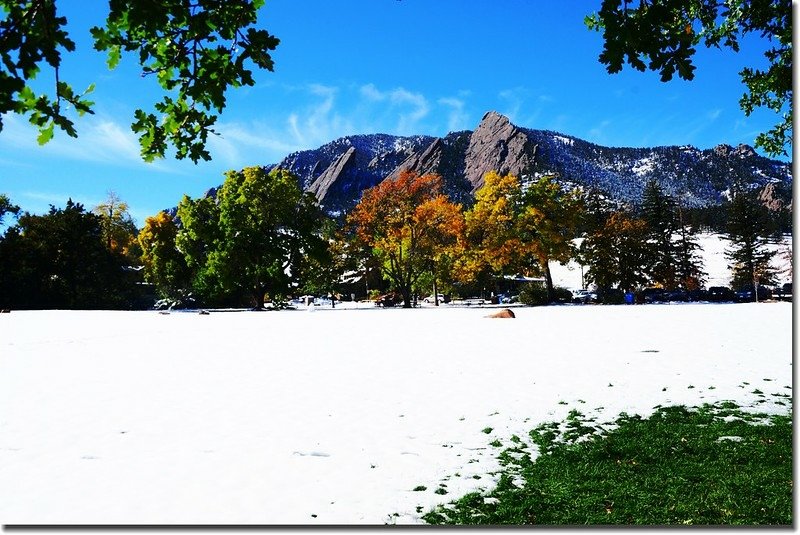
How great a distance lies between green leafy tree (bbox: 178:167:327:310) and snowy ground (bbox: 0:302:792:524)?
775 inches

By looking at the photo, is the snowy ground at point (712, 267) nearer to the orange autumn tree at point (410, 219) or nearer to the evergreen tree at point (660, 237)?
the evergreen tree at point (660, 237)

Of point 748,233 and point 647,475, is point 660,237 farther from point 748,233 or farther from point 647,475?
point 647,475

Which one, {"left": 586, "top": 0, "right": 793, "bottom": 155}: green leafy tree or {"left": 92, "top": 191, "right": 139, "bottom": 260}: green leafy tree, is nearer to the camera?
{"left": 586, "top": 0, "right": 793, "bottom": 155}: green leafy tree

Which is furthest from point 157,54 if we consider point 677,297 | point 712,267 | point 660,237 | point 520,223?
point 712,267

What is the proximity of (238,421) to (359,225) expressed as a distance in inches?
1316

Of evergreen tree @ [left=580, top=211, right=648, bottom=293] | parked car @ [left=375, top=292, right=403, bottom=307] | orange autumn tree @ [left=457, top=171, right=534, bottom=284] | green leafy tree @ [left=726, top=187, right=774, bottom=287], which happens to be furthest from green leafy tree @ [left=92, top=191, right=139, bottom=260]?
green leafy tree @ [left=726, top=187, right=774, bottom=287]

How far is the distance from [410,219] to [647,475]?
3265cm

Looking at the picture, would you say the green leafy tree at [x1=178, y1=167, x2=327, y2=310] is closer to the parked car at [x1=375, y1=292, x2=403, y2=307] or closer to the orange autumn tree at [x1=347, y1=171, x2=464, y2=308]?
the orange autumn tree at [x1=347, y1=171, x2=464, y2=308]

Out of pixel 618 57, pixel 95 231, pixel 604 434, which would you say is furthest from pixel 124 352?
pixel 95 231

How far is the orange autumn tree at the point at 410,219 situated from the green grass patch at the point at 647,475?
30007 millimetres

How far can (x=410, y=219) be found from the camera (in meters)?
36.8

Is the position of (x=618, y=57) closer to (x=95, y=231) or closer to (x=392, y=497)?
(x=392, y=497)

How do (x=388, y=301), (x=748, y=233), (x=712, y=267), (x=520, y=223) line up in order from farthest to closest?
(x=712, y=267), (x=388, y=301), (x=748, y=233), (x=520, y=223)

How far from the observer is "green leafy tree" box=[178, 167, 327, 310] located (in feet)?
115
